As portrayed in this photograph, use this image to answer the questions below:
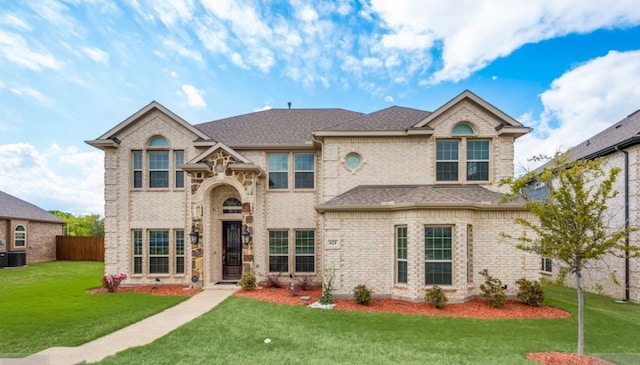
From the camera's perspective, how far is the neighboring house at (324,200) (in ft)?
34.2

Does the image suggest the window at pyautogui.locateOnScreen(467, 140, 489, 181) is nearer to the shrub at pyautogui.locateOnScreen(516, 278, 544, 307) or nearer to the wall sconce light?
the shrub at pyautogui.locateOnScreen(516, 278, 544, 307)

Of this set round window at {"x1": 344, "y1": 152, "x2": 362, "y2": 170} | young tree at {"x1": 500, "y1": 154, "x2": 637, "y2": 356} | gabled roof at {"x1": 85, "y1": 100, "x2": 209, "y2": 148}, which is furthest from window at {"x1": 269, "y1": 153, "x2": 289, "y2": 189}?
young tree at {"x1": 500, "y1": 154, "x2": 637, "y2": 356}

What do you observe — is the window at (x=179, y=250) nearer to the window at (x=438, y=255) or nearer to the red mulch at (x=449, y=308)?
the red mulch at (x=449, y=308)

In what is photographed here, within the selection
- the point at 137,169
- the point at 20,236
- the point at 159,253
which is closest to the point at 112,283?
the point at 159,253

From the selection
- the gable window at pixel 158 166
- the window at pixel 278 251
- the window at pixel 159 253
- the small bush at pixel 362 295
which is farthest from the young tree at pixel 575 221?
the window at pixel 159 253

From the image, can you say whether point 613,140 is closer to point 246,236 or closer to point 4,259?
point 246,236

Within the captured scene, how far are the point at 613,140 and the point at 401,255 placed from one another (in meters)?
10.0

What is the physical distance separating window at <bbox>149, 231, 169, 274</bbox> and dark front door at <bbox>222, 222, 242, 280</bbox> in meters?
2.39

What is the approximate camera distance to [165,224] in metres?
13.3

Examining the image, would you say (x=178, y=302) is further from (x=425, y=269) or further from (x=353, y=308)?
(x=425, y=269)

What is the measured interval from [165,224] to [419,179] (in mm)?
10878

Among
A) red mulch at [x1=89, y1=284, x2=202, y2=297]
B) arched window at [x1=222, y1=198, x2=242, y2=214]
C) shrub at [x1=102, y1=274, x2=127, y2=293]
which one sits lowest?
red mulch at [x1=89, y1=284, x2=202, y2=297]

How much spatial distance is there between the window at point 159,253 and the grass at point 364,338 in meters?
5.41

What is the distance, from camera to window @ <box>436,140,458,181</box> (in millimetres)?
12484
